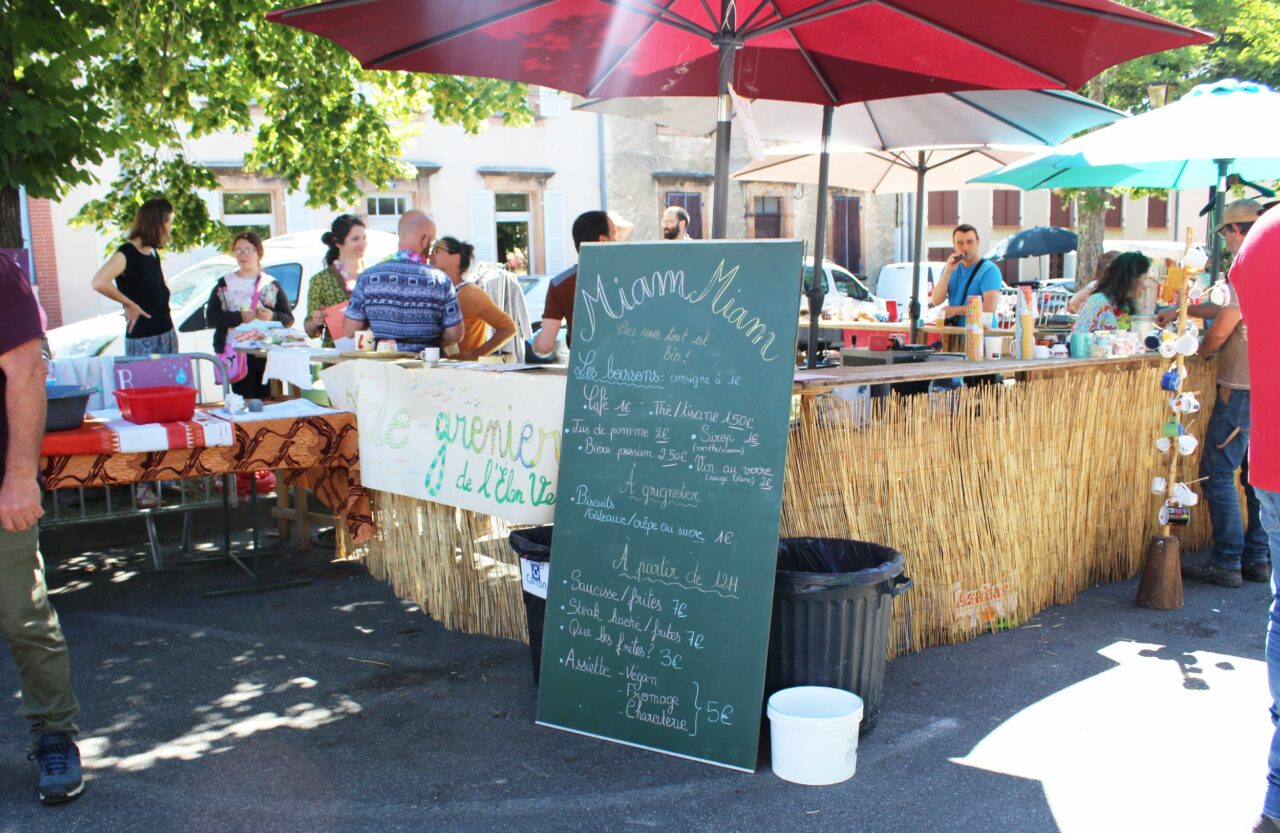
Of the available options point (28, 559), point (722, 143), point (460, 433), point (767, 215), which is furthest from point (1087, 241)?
point (28, 559)

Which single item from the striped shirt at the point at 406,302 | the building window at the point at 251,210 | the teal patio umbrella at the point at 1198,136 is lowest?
the striped shirt at the point at 406,302

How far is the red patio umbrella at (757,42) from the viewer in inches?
186

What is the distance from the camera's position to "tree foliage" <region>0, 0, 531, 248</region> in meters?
6.24

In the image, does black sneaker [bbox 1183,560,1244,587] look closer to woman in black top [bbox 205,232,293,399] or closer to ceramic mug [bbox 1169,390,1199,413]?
ceramic mug [bbox 1169,390,1199,413]

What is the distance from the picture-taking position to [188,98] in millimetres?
9828

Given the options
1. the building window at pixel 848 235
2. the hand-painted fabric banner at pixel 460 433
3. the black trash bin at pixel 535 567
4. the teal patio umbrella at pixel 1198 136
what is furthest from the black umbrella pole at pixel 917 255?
the building window at pixel 848 235

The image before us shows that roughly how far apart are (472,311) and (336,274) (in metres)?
1.61

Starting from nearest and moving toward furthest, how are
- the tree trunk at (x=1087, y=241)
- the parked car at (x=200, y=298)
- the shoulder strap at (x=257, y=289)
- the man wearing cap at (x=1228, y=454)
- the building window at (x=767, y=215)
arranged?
the man wearing cap at (x=1228, y=454) → the shoulder strap at (x=257, y=289) → the parked car at (x=200, y=298) → the tree trunk at (x=1087, y=241) → the building window at (x=767, y=215)

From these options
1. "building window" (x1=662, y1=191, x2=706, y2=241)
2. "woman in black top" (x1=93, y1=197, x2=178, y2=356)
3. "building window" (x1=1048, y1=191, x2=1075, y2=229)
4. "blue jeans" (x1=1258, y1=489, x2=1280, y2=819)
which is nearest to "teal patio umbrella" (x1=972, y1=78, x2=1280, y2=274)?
"blue jeans" (x1=1258, y1=489, x2=1280, y2=819)

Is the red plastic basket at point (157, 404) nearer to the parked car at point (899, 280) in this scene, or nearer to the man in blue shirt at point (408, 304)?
the man in blue shirt at point (408, 304)

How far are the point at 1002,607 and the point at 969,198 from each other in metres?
30.4

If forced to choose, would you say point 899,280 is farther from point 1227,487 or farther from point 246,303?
point 1227,487

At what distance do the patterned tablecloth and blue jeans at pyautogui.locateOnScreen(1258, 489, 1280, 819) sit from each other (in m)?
3.93

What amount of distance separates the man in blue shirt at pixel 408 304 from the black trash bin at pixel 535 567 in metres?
2.08
